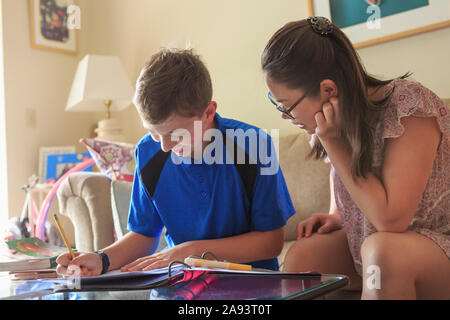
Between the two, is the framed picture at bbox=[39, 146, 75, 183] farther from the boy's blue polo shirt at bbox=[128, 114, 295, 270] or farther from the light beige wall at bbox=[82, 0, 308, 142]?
the boy's blue polo shirt at bbox=[128, 114, 295, 270]

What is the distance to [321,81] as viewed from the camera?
0.99 m

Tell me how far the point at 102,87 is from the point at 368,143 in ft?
6.93

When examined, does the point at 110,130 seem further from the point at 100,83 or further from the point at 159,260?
the point at 159,260

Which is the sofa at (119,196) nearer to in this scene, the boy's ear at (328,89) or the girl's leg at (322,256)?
the girl's leg at (322,256)

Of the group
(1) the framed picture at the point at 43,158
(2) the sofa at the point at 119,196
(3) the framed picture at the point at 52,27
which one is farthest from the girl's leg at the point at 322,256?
(3) the framed picture at the point at 52,27

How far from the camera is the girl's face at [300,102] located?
39.4 inches

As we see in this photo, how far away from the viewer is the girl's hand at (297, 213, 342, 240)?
1134 mm

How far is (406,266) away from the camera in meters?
0.80

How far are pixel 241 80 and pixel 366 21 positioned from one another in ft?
2.39

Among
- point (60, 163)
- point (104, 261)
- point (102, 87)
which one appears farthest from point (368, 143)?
point (60, 163)

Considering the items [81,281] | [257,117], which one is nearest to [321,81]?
[81,281]

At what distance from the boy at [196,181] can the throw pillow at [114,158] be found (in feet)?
2.51

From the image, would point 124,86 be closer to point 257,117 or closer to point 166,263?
point 257,117

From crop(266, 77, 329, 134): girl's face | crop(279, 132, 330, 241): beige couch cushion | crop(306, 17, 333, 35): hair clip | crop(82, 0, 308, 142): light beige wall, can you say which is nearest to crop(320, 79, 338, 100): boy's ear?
crop(266, 77, 329, 134): girl's face
